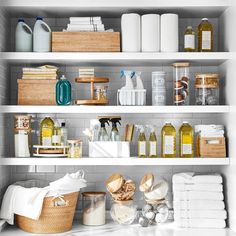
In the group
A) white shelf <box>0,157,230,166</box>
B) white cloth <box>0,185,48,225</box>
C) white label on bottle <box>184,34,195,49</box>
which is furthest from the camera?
white label on bottle <box>184,34,195,49</box>

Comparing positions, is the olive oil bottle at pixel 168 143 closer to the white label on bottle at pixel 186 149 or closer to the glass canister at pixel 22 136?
the white label on bottle at pixel 186 149

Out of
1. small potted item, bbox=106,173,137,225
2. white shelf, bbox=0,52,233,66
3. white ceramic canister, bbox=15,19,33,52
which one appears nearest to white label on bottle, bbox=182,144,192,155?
small potted item, bbox=106,173,137,225

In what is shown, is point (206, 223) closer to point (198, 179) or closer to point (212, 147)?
point (198, 179)

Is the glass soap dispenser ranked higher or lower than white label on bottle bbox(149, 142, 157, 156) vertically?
higher

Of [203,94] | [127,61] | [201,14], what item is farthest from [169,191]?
[201,14]

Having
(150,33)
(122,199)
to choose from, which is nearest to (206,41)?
(150,33)

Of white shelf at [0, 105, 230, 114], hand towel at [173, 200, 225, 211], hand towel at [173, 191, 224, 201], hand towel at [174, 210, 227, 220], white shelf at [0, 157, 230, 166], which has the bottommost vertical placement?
hand towel at [174, 210, 227, 220]

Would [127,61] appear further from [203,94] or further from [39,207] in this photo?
[39,207]

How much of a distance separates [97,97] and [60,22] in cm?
61

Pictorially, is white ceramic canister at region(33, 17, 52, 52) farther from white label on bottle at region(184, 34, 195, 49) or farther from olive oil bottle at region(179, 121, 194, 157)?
olive oil bottle at region(179, 121, 194, 157)

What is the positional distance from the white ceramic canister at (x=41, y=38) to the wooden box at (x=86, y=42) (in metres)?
0.05

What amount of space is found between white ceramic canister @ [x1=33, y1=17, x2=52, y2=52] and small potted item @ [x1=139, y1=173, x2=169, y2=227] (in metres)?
1.01

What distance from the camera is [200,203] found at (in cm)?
309

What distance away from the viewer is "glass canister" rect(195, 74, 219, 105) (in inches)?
125
